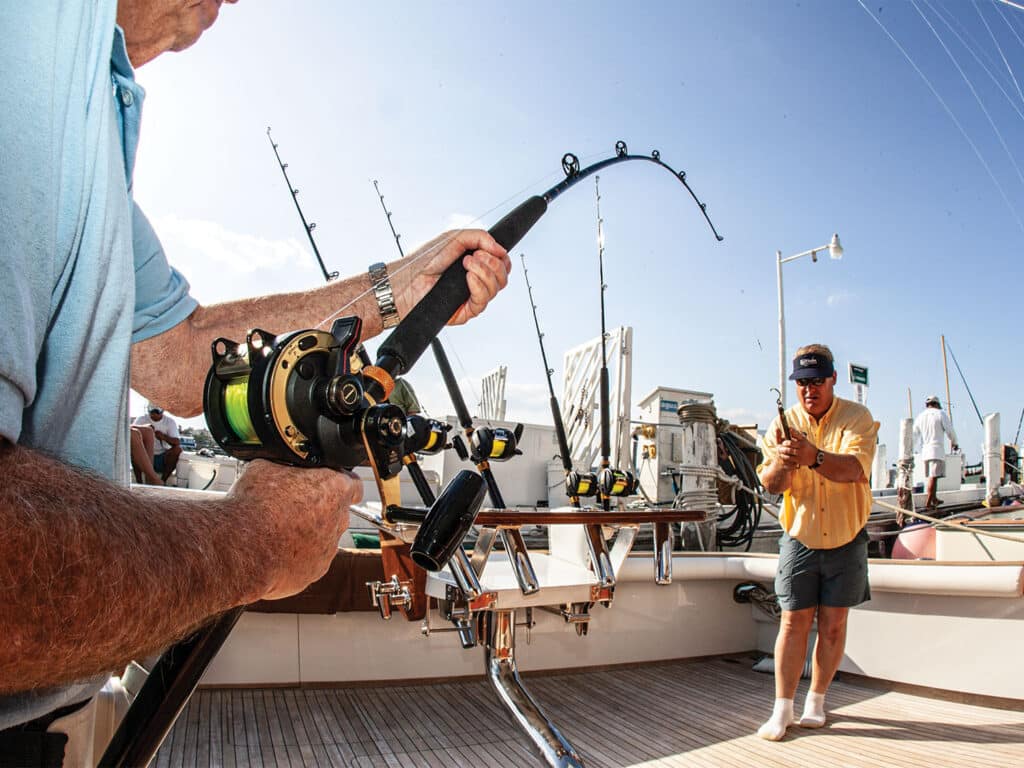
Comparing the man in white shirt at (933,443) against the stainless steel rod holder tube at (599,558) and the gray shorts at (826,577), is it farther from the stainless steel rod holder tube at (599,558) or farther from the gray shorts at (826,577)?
the stainless steel rod holder tube at (599,558)

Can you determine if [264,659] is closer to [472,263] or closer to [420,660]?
[420,660]

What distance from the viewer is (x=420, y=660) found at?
10.1 feet

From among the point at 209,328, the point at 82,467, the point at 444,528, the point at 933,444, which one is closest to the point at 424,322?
the point at 209,328

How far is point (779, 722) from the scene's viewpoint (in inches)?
103

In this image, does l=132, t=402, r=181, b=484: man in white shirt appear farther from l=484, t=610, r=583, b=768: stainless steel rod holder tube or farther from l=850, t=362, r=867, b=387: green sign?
l=850, t=362, r=867, b=387: green sign

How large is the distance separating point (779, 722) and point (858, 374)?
898 cm

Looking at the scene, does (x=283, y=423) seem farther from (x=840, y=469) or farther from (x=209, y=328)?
(x=840, y=469)

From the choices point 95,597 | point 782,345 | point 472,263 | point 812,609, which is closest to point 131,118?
point 95,597

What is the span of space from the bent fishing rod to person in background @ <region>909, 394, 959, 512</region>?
328 inches

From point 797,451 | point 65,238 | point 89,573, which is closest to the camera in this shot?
point 89,573

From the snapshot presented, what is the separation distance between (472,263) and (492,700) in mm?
2360

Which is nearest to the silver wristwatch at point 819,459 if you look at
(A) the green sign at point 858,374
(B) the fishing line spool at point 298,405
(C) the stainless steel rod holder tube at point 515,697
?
(C) the stainless steel rod holder tube at point 515,697

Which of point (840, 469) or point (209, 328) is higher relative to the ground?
point (209, 328)

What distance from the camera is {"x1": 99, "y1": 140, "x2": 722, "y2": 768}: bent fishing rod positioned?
2.09ft
